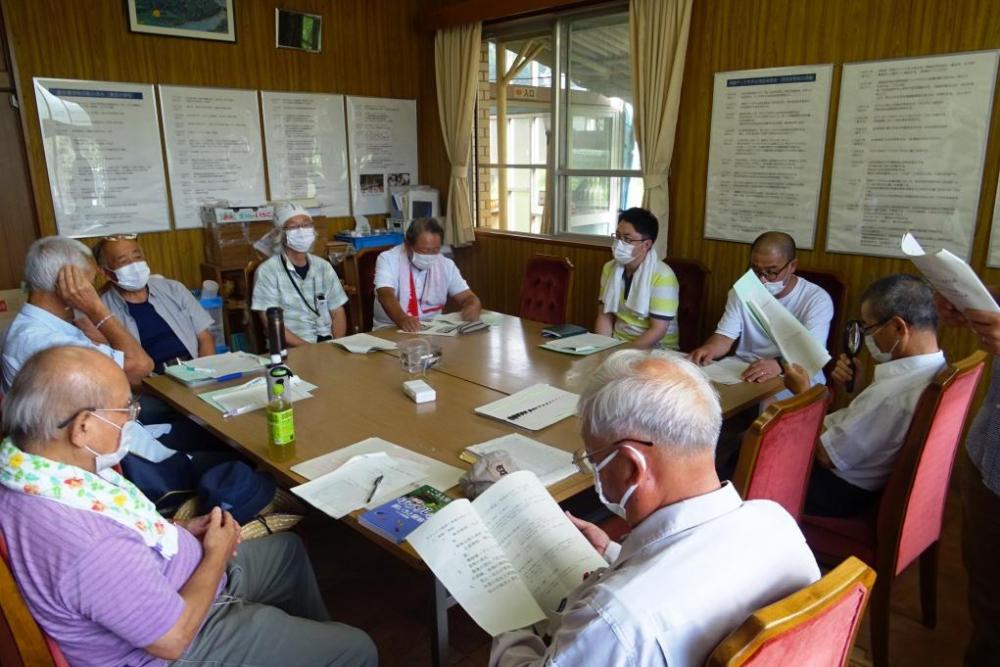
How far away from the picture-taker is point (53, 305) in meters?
2.16

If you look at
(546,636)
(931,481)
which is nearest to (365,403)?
(546,636)

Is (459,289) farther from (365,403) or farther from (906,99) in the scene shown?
(906,99)

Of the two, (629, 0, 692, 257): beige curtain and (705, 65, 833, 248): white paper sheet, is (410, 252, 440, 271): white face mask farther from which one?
(705, 65, 833, 248): white paper sheet

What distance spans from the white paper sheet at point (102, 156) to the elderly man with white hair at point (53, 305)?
1918 mm

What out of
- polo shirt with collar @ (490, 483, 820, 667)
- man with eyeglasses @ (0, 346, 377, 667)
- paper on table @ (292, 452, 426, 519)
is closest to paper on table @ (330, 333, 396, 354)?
paper on table @ (292, 452, 426, 519)

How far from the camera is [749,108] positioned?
352cm

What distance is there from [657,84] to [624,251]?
1364 mm

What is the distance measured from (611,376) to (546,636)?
50 cm

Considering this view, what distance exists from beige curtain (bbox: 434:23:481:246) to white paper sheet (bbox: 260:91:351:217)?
79 centimetres

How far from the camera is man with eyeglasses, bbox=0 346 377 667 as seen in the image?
1080 millimetres

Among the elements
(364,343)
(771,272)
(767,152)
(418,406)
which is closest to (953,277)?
(771,272)

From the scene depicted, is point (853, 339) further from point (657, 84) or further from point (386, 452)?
point (657, 84)

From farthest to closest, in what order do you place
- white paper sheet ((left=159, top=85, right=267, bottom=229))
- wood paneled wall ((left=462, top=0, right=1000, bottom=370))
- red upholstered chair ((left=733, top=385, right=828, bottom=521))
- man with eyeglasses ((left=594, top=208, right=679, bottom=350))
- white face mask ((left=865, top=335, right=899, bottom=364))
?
1. white paper sheet ((left=159, top=85, right=267, bottom=229))
2. man with eyeglasses ((left=594, top=208, right=679, bottom=350))
3. wood paneled wall ((left=462, top=0, right=1000, bottom=370))
4. white face mask ((left=865, top=335, right=899, bottom=364))
5. red upholstered chair ((left=733, top=385, right=828, bottom=521))

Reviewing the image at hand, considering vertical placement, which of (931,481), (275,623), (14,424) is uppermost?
(14,424)
